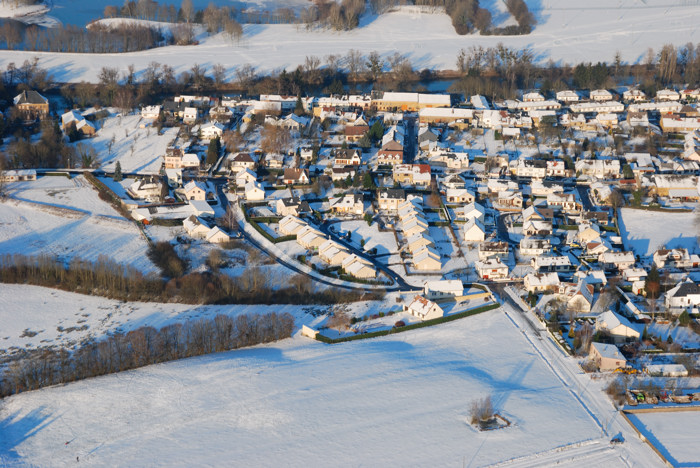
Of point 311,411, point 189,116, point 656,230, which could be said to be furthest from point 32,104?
point 656,230

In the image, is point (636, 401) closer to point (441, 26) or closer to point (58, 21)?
point (441, 26)

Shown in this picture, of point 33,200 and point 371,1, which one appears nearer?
point 33,200

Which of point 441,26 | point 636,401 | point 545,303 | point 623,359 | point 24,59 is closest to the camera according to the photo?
point 636,401

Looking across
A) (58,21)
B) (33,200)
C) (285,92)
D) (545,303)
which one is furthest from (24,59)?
(545,303)

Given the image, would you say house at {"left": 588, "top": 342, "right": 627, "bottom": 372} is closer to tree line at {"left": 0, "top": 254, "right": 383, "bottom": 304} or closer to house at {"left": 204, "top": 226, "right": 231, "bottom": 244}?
tree line at {"left": 0, "top": 254, "right": 383, "bottom": 304}

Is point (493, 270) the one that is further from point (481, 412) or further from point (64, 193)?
point (64, 193)

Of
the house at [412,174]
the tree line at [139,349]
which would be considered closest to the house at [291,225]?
the house at [412,174]

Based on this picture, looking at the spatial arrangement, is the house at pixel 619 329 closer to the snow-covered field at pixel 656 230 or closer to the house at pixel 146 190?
the snow-covered field at pixel 656 230
